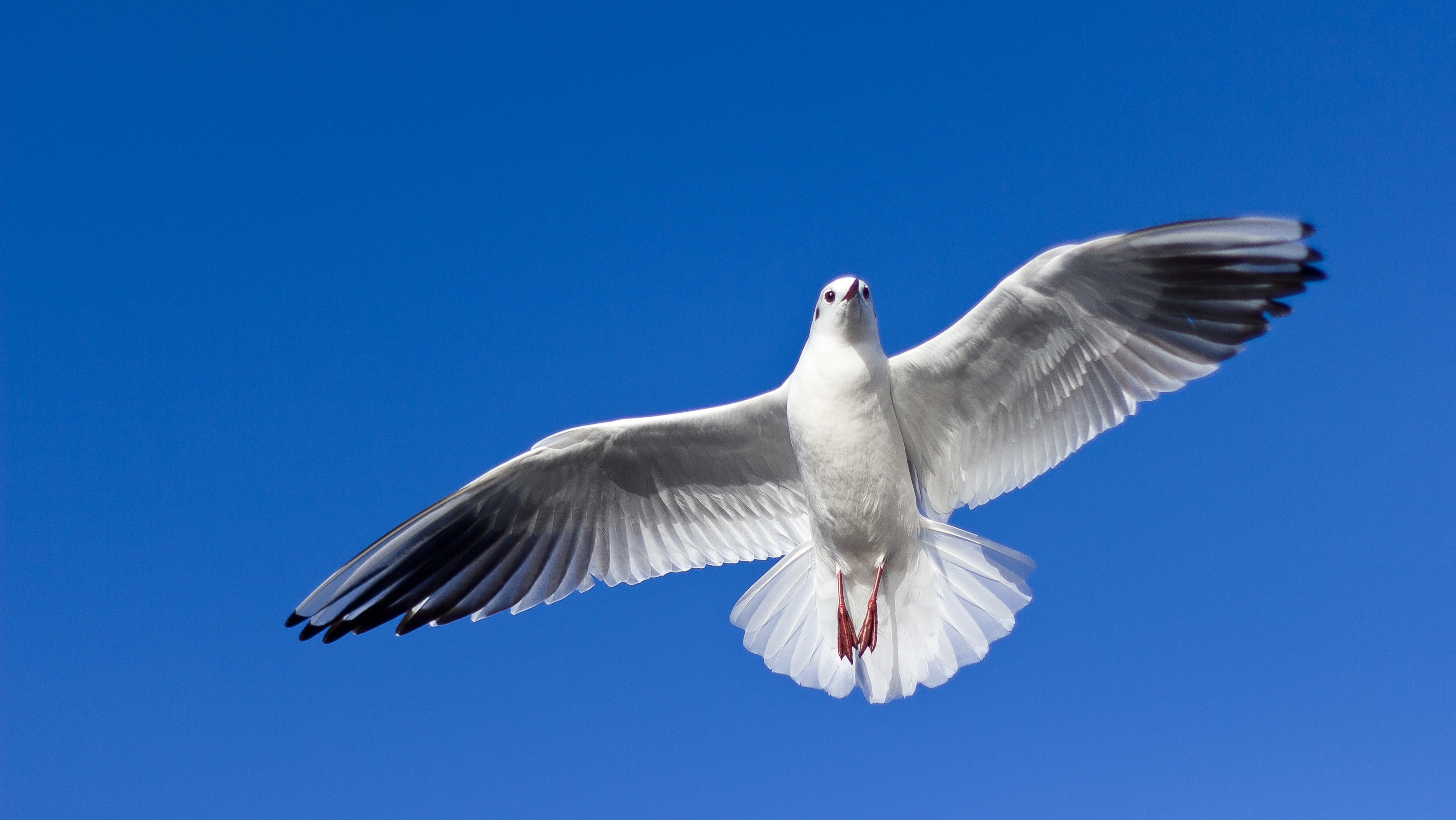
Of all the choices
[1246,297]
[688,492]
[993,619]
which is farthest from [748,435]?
[1246,297]

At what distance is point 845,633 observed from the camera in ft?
19.7

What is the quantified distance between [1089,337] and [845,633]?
1830mm

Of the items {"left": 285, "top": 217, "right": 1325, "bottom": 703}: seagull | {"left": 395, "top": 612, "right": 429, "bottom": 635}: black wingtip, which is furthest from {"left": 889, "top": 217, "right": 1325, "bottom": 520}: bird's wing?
{"left": 395, "top": 612, "right": 429, "bottom": 635}: black wingtip

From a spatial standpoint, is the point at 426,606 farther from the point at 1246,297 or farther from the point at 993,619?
the point at 1246,297

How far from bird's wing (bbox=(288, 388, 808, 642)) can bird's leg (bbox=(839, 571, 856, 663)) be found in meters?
0.62

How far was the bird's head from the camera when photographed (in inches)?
227

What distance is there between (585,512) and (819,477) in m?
1.46

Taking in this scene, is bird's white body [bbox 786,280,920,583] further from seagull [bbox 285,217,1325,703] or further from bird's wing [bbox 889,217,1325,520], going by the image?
bird's wing [bbox 889,217,1325,520]

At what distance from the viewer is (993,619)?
234 inches

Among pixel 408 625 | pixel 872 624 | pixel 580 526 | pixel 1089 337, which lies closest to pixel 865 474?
pixel 872 624

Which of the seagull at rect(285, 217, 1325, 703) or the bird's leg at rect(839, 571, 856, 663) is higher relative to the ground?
the seagull at rect(285, 217, 1325, 703)

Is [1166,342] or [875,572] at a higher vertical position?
[1166,342]

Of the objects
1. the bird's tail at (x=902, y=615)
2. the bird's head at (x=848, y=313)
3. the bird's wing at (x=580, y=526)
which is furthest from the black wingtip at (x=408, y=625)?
the bird's head at (x=848, y=313)

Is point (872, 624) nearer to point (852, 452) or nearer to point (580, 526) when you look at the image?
point (852, 452)
